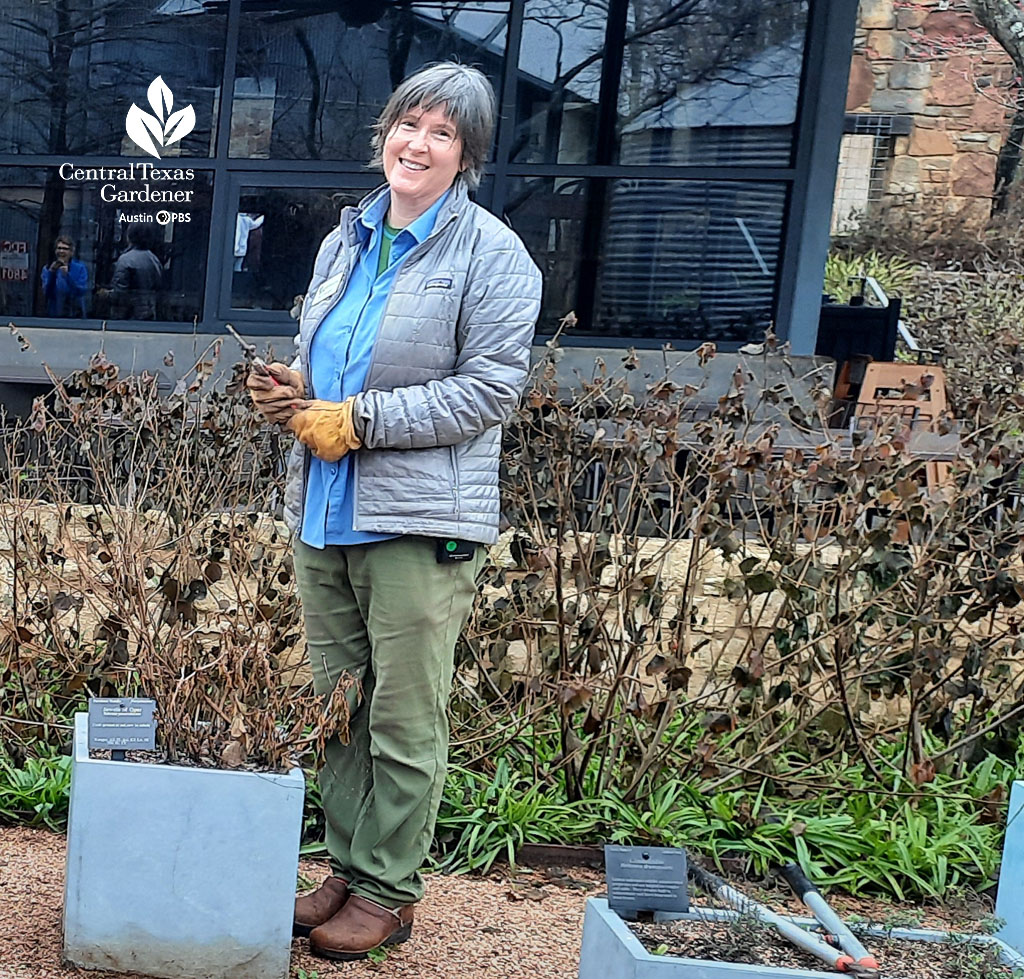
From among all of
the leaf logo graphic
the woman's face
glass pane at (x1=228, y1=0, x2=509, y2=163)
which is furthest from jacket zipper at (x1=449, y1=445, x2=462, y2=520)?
the leaf logo graphic

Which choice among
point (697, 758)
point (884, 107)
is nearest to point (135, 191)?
point (697, 758)

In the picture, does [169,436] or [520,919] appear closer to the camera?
[520,919]

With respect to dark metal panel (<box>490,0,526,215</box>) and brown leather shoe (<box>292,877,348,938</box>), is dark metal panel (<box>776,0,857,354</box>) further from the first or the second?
brown leather shoe (<box>292,877,348,938</box>)

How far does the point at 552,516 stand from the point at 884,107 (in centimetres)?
1888

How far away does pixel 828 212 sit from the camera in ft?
28.3

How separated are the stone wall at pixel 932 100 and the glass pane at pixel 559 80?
1327cm

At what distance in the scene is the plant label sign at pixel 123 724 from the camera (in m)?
3.10

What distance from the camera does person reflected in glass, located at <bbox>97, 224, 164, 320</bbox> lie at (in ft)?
29.1

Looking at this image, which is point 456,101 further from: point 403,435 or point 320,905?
point 320,905

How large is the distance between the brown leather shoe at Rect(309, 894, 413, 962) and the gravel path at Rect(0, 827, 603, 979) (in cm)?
3

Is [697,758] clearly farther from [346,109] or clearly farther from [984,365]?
[984,365]

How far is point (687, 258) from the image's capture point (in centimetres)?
864

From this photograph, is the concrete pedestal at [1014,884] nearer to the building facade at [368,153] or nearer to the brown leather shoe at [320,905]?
the brown leather shoe at [320,905]

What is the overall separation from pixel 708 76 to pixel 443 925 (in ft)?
20.2
